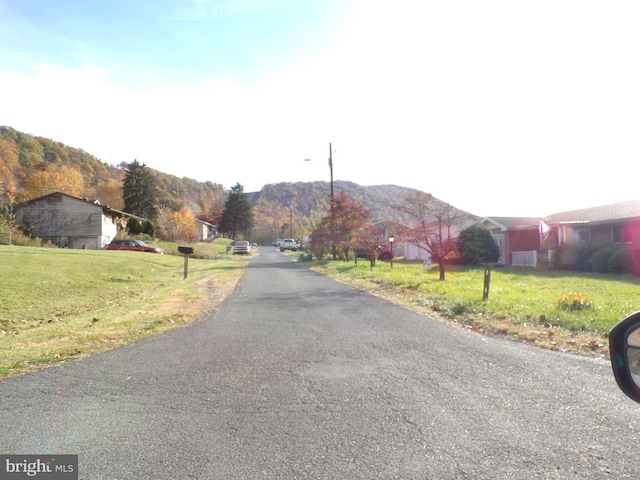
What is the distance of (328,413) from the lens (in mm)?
4180

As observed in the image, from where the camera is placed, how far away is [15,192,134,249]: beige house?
42688 millimetres

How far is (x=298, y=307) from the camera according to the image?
36.0 ft

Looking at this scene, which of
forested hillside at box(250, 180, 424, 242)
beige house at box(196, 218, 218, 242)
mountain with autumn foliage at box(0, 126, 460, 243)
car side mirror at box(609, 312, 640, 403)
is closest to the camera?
car side mirror at box(609, 312, 640, 403)

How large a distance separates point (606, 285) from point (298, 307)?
1069cm

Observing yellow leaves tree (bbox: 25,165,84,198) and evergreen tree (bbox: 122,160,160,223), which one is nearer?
evergreen tree (bbox: 122,160,160,223)

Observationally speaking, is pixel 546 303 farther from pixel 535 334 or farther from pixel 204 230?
pixel 204 230

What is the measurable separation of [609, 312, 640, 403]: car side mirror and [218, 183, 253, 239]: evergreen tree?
302ft

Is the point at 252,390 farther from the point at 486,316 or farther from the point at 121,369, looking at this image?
the point at 486,316

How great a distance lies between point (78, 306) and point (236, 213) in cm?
8092

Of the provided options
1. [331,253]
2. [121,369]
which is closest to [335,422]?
[121,369]

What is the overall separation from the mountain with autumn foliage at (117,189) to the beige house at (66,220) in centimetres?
382

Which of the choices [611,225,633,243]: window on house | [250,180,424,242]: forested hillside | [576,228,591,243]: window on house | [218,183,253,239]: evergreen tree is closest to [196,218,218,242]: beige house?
[218,183,253,239]: evergreen tree

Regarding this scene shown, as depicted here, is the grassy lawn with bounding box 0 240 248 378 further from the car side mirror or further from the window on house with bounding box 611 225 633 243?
the window on house with bounding box 611 225 633 243

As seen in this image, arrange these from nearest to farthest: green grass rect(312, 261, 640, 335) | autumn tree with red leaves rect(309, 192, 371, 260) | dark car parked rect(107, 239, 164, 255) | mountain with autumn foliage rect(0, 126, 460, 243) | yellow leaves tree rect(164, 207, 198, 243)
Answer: green grass rect(312, 261, 640, 335) < autumn tree with red leaves rect(309, 192, 371, 260) < dark car parked rect(107, 239, 164, 255) < yellow leaves tree rect(164, 207, 198, 243) < mountain with autumn foliage rect(0, 126, 460, 243)
